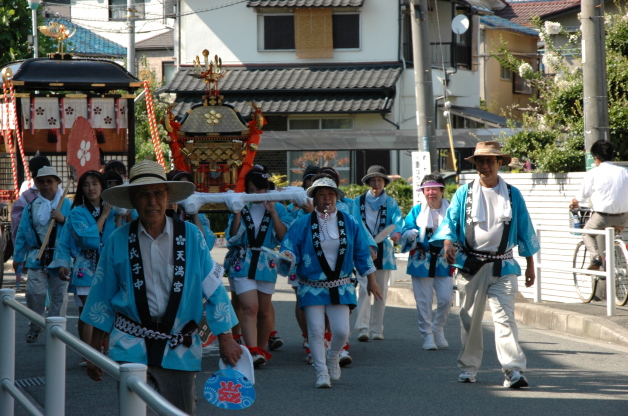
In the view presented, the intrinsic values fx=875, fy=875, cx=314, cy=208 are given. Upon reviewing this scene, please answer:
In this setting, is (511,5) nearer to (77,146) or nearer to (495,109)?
A: (495,109)

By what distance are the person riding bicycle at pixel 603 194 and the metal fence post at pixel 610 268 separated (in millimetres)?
852

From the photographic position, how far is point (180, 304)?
14.3ft

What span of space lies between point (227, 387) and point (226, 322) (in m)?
0.32

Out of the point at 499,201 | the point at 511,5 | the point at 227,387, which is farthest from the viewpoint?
the point at 511,5

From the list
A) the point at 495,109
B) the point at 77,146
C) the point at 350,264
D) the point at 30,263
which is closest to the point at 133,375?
the point at 350,264

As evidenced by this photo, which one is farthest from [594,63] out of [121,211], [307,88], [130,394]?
[307,88]

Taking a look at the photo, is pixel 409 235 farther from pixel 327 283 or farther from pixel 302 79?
pixel 302 79

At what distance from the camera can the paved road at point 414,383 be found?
21.2ft

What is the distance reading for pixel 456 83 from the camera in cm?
3056

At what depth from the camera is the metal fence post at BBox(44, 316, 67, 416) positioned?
4207 millimetres

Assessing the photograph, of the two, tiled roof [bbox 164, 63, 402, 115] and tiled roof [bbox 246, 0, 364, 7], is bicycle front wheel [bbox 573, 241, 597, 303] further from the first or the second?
tiled roof [bbox 246, 0, 364, 7]

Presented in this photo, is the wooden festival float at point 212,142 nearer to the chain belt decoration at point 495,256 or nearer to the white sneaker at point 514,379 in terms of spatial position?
the chain belt decoration at point 495,256

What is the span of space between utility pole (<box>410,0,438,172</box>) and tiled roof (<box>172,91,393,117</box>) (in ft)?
44.2

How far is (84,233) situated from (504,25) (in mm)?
29922
